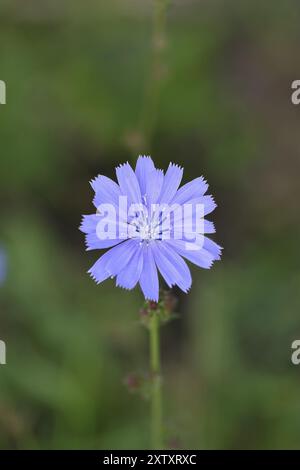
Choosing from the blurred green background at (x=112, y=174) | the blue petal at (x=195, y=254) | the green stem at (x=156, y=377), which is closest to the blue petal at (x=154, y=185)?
the blue petal at (x=195, y=254)

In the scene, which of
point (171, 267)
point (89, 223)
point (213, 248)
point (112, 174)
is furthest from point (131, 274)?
point (112, 174)

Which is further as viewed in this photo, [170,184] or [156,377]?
[156,377]

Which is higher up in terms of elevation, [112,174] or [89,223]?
[112,174]

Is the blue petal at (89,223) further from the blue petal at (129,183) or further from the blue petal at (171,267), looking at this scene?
the blue petal at (171,267)

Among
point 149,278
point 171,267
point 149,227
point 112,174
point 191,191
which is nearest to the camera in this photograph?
point 149,278

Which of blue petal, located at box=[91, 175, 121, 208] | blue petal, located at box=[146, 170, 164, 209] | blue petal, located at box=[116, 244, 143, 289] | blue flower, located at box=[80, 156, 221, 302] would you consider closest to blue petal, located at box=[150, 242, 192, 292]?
blue flower, located at box=[80, 156, 221, 302]

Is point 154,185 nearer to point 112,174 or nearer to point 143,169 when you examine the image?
point 143,169

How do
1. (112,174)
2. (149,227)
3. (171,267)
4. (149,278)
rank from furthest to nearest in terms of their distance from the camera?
(112,174)
(149,227)
(171,267)
(149,278)

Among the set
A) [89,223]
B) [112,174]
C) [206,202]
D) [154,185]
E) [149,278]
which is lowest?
[149,278]
